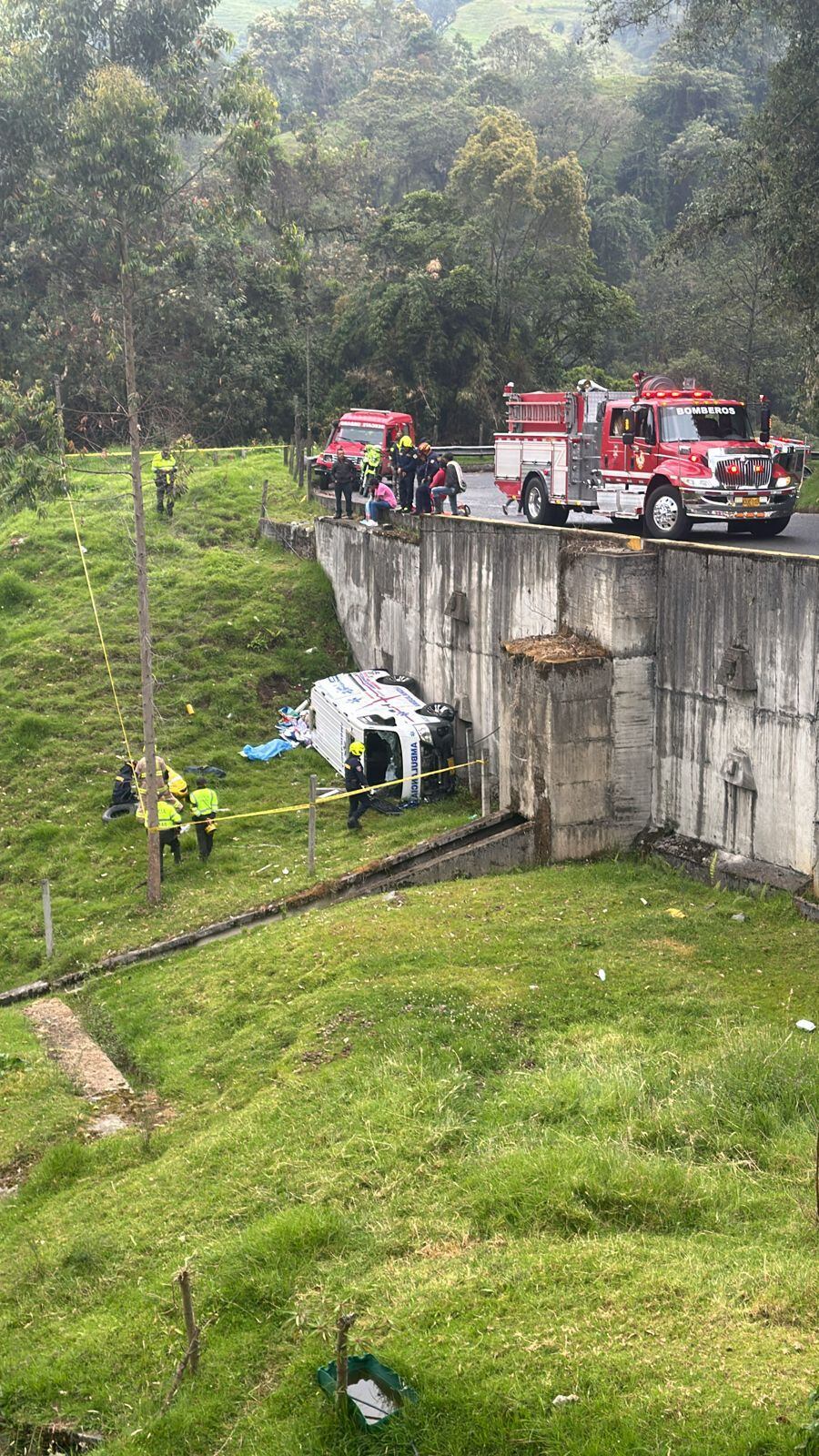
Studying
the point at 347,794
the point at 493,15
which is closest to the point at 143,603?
the point at 347,794

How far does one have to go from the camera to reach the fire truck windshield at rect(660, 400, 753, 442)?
773 inches

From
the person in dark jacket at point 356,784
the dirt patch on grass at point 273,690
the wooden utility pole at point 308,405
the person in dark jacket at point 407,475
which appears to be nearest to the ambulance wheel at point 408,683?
the dirt patch on grass at point 273,690

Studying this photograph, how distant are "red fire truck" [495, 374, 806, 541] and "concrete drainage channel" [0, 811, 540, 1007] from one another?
478 cm

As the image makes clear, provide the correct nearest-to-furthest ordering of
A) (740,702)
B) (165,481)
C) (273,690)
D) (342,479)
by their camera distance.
Answer: (740,702) → (273,690) → (342,479) → (165,481)

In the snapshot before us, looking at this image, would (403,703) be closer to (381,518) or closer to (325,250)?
(381,518)

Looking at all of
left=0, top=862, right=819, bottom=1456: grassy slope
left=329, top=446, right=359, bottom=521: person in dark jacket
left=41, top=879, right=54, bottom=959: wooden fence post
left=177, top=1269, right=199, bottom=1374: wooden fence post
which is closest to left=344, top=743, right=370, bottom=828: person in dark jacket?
left=41, top=879, right=54, bottom=959: wooden fence post

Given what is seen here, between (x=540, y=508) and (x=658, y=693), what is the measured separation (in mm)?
5989

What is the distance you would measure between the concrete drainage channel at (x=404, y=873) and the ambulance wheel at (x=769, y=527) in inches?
211

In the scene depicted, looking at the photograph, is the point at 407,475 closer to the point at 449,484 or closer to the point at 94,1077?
the point at 449,484

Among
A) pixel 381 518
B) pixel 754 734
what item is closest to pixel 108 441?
pixel 381 518

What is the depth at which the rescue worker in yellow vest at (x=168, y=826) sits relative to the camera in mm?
19578

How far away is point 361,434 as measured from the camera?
1255 inches

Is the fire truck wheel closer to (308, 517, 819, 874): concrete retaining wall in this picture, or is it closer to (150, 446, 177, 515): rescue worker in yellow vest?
(308, 517, 819, 874): concrete retaining wall

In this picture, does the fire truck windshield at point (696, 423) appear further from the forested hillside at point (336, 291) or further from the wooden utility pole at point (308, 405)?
the wooden utility pole at point (308, 405)
